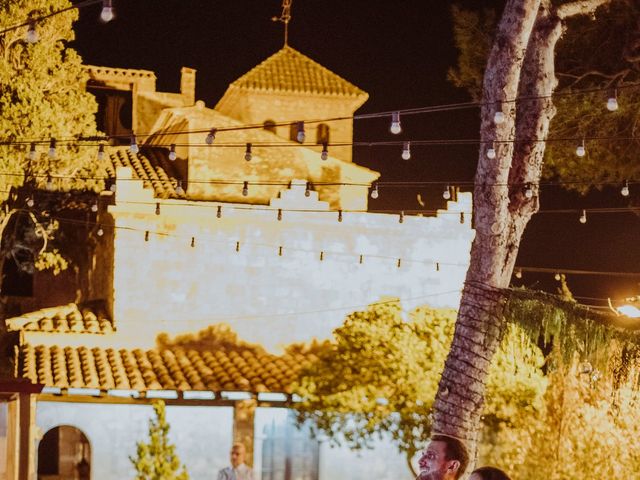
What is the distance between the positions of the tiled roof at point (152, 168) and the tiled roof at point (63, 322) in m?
2.66

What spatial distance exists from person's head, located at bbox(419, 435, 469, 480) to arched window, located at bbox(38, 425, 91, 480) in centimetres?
2068

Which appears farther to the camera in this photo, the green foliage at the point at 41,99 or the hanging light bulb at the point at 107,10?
the green foliage at the point at 41,99

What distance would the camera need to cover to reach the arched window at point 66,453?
2520 centimetres

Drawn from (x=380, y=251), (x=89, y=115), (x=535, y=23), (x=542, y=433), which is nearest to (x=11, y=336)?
(x=89, y=115)

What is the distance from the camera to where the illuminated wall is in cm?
2022

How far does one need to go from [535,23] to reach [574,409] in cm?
659

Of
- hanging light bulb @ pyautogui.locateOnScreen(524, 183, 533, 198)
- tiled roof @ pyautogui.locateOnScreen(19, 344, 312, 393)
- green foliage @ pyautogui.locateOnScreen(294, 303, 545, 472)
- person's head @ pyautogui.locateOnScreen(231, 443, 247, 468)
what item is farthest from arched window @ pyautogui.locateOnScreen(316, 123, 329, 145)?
hanging light bulb @ pyautogui.locateOnScreen(524, 183, 533, 198)

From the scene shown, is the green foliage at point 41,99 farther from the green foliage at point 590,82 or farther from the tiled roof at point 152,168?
the green foliage at point 590,82

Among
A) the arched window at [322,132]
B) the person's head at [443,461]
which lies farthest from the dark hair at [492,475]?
the arched window at [322,132]

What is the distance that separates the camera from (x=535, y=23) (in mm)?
11992

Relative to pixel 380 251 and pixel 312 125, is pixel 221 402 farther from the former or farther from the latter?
pixel 312 125

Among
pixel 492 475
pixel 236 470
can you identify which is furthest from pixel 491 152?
pixel 492 475

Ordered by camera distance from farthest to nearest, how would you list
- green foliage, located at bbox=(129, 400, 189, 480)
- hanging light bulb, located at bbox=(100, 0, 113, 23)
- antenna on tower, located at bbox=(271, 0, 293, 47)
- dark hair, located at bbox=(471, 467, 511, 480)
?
antenna on tower, located at bbox=(271, 0, 293, 47), green foliage, located at bbox=(129, 400, 189, 480), hanging light bulb, located at bbox=(100, 0, 113, 23), dark hair, located at bbox=(471, 467, 511, 480)

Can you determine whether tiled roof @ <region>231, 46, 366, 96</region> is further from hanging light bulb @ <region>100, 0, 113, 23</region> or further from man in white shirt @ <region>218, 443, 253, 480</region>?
hanging light bulb @ <region>100, 0, 113, 23</region>
